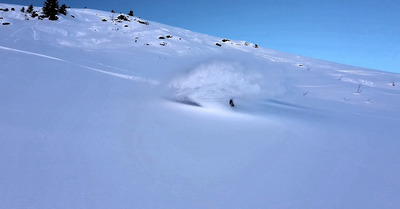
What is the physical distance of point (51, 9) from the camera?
1614 centimetres

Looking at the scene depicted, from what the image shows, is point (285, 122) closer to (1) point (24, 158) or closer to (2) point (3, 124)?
(1) point (24, 158)

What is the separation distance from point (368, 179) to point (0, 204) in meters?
1.95

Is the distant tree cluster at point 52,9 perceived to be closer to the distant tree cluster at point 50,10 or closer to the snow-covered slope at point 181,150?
the distant tree cluster at point 50,10

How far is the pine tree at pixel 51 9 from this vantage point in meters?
15.3

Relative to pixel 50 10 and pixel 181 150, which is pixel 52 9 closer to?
pixel 50 10

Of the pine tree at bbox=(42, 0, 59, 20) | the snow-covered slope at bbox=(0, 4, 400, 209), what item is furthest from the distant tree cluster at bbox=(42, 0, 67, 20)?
the snow-covered slope at bbox=(0, 4, 400, 209)

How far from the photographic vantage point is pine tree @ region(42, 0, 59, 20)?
50.2 feet

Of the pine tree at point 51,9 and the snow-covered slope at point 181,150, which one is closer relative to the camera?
the snow-covered slope at point 181,150

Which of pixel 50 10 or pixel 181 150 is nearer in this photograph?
pixel 181 150

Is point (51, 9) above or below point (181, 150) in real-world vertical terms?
above

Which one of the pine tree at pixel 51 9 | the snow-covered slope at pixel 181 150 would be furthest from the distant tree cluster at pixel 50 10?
the snow-covered slope at pixel 181 150

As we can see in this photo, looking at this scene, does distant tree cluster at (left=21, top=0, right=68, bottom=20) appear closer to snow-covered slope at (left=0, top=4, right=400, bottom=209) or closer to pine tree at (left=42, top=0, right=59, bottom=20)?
pine tree at (left=42, top=0, right=59, bottom=20)

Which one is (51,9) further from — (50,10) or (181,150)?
(181,150)

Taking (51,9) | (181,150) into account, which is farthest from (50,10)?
(181,150)
